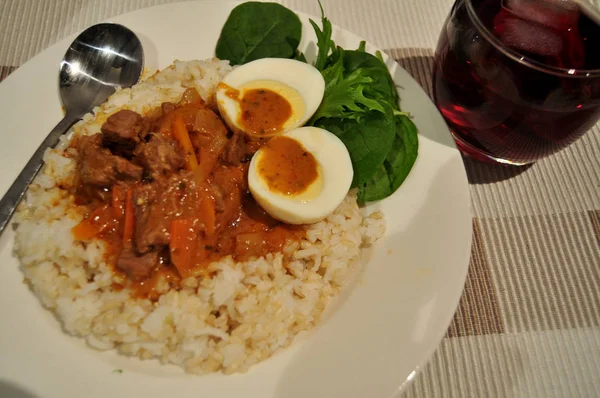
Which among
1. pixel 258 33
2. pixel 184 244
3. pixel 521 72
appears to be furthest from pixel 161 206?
pixel 521 72

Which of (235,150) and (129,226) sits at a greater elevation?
(235,150)

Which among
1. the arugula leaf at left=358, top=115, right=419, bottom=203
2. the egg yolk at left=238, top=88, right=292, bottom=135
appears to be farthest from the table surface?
the egg yolk at left=238, top=88, right=292, bottom=135

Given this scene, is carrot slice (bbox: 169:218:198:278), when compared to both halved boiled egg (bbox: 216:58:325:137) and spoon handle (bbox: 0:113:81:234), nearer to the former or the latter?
halved boiled egg (bbox: 216:58:325:137)

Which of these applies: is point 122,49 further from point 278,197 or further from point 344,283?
point 344,283

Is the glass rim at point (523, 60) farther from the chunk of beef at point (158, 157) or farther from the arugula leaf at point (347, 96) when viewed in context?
the chunk of beef at point (158, 157)

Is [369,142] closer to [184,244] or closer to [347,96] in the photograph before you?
[347,96]

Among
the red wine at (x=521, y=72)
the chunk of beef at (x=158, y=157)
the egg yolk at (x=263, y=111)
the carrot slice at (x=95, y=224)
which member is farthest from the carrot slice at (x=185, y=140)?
the red wine at (x=521, y=72)
